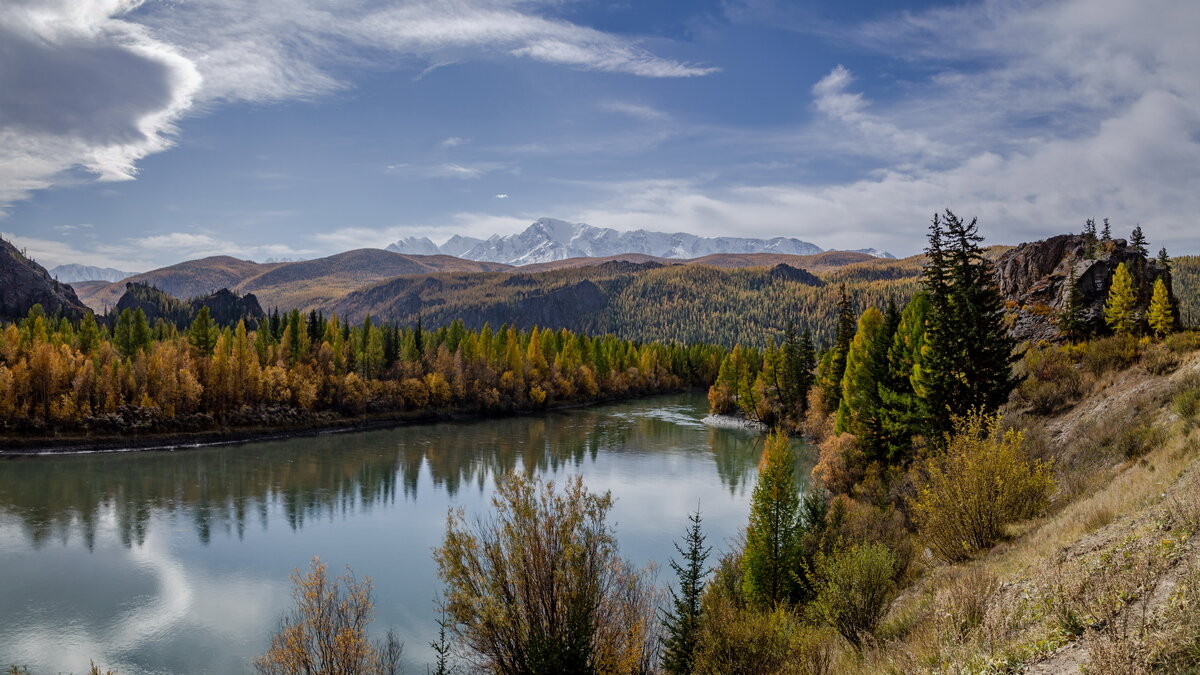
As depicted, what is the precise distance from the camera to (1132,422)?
891 inches

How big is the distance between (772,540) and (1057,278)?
Result: 89.4 feet

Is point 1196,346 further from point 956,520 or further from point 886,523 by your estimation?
point 956,520

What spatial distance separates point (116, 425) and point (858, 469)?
2748 inches

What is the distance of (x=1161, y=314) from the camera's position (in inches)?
1196

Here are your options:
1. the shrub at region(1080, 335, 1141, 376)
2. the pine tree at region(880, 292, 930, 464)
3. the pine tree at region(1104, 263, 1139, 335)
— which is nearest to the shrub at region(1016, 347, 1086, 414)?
the shrub at region(1080, 335, 1141, 376)

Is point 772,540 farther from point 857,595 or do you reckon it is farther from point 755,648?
point 755,648

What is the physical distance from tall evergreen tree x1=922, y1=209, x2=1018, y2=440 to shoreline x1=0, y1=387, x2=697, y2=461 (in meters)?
67.9

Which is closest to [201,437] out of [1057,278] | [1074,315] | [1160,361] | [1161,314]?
[1074,315]

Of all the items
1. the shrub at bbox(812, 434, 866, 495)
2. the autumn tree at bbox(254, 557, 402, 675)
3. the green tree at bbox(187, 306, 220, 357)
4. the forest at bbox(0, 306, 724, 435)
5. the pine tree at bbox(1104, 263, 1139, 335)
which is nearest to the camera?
the autumn tree at bbox(254, 557, 402, 675)

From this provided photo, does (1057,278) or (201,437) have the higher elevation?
(1057,278)

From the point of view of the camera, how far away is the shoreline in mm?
64250

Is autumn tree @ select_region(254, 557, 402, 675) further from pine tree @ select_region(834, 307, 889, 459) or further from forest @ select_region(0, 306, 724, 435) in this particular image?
forest @ select_region(0, 306, 724, 435)

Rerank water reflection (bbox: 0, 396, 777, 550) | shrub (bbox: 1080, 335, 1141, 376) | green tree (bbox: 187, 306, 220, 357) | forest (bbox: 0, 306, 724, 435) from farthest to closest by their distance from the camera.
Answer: green tree (bbox: 187, 306, 220, 357)
forest (bbox: 0, 306, 724, 435)
water reflection (bbox: 0, 396, 777, 550)
shrub (bbox: 1080, 335, 1141, 376)

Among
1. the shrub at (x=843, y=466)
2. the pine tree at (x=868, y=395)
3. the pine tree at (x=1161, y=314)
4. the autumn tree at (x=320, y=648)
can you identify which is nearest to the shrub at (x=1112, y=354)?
the pine tree at (x=1161, y=314)
